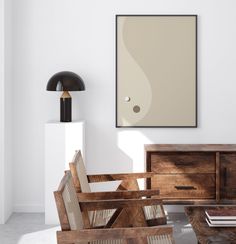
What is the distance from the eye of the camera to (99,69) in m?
6.14

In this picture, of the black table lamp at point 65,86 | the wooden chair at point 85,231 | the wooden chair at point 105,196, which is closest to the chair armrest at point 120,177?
the wooden chair at point 105,196

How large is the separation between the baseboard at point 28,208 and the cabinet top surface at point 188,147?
1.23m

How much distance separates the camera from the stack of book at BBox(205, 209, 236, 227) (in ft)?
12.3

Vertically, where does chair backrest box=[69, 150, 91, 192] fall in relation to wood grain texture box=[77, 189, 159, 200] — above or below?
above

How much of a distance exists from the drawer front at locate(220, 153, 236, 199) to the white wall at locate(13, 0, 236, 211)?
534 mm

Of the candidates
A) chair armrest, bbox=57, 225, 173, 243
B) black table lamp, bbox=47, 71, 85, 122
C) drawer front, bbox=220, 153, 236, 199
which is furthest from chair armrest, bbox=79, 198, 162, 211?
black table lamp, bbox=47, 71, 85, 122

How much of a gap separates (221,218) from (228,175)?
188cm

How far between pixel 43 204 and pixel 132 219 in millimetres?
2410

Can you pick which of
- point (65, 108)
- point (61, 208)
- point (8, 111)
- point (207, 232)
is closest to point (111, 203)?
point (207, 232)

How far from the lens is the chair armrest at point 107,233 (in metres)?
3.25

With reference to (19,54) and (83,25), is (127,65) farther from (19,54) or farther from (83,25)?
(19,54)

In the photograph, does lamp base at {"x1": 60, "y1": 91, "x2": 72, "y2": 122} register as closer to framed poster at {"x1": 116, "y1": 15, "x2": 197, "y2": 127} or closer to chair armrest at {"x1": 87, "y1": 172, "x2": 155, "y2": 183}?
framed poster at {"x1": 116, "y1": 15, "x2": 197, "y2": 127}

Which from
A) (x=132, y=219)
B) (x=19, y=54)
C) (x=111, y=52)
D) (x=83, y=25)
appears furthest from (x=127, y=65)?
(x=132, y=219)

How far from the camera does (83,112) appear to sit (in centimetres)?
617
